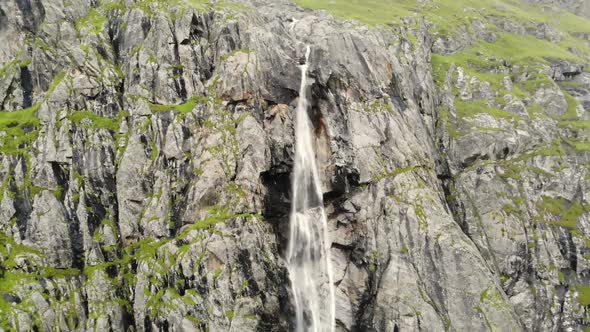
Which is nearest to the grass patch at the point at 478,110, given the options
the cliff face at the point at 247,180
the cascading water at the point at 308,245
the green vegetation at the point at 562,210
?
the cliff face at the point at 247,180

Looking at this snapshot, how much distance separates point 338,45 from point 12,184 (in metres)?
41.0

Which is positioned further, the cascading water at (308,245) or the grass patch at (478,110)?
the grass patch at (478,110)

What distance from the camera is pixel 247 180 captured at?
44.6 meters

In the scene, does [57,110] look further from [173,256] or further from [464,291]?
[464,291]

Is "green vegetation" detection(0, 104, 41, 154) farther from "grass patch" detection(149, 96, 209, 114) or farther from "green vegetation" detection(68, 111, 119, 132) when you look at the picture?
"grass patch" detection(149, 96, 209, 114)

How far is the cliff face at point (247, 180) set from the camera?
39.9 m

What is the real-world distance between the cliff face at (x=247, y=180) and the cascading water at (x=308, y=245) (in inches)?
48.2

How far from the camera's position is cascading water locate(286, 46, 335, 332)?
42125mm

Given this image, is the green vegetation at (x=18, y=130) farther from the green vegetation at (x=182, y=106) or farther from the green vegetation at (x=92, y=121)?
the green vegetation at (x=182, y=106)

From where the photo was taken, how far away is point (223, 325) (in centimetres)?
3825

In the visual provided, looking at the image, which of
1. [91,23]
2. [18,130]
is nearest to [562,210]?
[18,130]

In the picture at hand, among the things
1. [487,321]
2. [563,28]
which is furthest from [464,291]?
[563,28]

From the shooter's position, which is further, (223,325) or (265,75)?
(265,75)

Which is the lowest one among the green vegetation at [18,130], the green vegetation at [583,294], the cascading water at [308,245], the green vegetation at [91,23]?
the green vegetation at [583,294]
